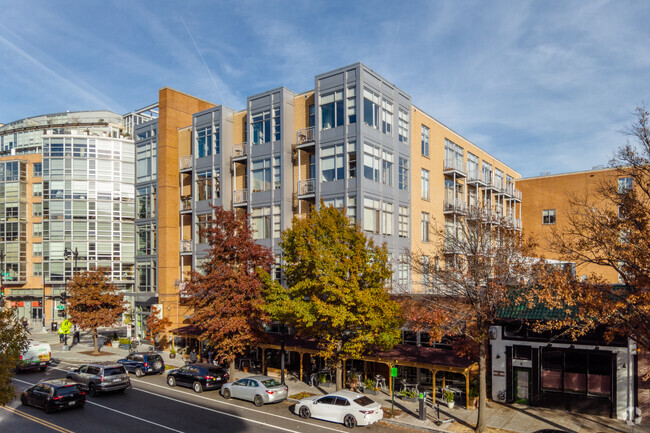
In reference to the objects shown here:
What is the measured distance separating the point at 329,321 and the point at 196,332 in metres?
15.3

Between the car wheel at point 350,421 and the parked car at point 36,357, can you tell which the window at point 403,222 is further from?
the parked car at point 36,357

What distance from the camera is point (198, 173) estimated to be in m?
40.9

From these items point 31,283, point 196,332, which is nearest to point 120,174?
point 31,283

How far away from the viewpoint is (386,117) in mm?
33500

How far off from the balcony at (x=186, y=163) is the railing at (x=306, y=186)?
1312 cm

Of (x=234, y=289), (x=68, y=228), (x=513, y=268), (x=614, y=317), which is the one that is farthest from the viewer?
(x=68, y=228)

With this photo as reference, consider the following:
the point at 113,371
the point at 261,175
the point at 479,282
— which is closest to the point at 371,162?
the point at 261,175

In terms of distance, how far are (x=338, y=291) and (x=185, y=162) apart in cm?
2539

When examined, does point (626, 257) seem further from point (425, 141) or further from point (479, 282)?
point (425, 141)

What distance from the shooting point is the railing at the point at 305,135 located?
3359 centimetres

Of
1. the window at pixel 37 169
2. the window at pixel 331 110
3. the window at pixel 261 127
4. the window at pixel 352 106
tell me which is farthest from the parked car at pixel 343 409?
the window at pixel 37 169

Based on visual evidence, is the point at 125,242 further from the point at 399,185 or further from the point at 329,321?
the point at 329,321

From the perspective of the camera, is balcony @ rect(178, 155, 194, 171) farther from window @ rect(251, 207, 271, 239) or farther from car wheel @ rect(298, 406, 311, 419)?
car wheel @ rect(298, 406, 311, 419)

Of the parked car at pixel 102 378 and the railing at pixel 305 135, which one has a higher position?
the railing at pixel 305 135
